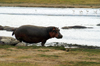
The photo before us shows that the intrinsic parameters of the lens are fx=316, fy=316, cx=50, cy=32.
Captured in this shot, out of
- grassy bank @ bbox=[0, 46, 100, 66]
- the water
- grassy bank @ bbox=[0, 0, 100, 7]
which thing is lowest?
grassy bank @ bbox=[0, 0, 100, 7]

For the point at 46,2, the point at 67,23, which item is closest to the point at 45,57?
the point at 67,23

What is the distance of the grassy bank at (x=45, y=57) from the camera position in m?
14.1

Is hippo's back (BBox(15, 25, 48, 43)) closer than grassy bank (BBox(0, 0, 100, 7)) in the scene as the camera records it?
Yes

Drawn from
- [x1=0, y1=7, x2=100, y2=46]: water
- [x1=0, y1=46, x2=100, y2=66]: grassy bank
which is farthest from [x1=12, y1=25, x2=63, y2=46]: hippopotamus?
[x1=0, y1=7, x2=100, y2=46]: water

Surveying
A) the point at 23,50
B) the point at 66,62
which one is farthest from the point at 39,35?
the point at 66,62

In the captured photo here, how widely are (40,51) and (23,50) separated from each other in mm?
1020

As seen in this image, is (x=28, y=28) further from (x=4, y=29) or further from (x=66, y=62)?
(x=4, y=29)

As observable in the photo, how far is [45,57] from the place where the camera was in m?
15.6

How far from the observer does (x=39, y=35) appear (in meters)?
20.7

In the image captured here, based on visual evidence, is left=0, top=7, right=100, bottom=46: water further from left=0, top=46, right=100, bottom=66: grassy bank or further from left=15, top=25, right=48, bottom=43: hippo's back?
left=0, top=46, right=100, bottom=66: grassy bank

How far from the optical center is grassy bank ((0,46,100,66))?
46.1 feet

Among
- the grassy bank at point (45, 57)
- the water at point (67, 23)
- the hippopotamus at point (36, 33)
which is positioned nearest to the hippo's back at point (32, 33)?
the hippopotamus at point (36, 33)

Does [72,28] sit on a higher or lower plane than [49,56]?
lower

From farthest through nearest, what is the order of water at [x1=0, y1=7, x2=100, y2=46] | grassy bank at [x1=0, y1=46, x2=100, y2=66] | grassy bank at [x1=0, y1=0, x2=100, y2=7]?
grassy bank at [x1=0, y1=0, x2=100, y2=7], water at [x1=0, y1=7, x2=100, y2=46], grassy bank at [x1=0, y1=46, x2=100, y2=66]
